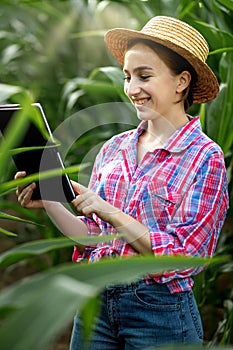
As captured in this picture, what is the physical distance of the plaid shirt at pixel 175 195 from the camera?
3.92 feet

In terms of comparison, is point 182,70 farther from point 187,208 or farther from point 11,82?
point 11,82

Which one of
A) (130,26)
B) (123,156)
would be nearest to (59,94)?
(130,26)

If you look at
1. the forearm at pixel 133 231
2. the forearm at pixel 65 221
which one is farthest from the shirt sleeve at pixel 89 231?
the forearm at pixel 133 231

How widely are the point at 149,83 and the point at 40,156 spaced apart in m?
0.19

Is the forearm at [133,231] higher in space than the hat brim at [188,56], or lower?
lower

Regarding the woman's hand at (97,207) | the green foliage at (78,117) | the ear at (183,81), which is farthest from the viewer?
the ear at (183,81)

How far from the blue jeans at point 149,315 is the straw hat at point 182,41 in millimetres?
323

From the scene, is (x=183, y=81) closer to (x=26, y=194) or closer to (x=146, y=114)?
(x=146, y=114)

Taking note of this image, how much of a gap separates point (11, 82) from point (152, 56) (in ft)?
5.48

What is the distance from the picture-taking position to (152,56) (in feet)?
4.06

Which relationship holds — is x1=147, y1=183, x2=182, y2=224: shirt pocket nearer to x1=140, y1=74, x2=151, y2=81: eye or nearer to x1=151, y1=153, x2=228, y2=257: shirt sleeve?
x1=151, y1=153, x2=228, y2=257: shirt sleeve

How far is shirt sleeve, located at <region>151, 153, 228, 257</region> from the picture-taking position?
1.19 meters

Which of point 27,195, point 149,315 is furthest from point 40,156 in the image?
point 149,315

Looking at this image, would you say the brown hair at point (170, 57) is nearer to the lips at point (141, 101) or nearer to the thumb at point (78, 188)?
the lips at point (141, 101)
